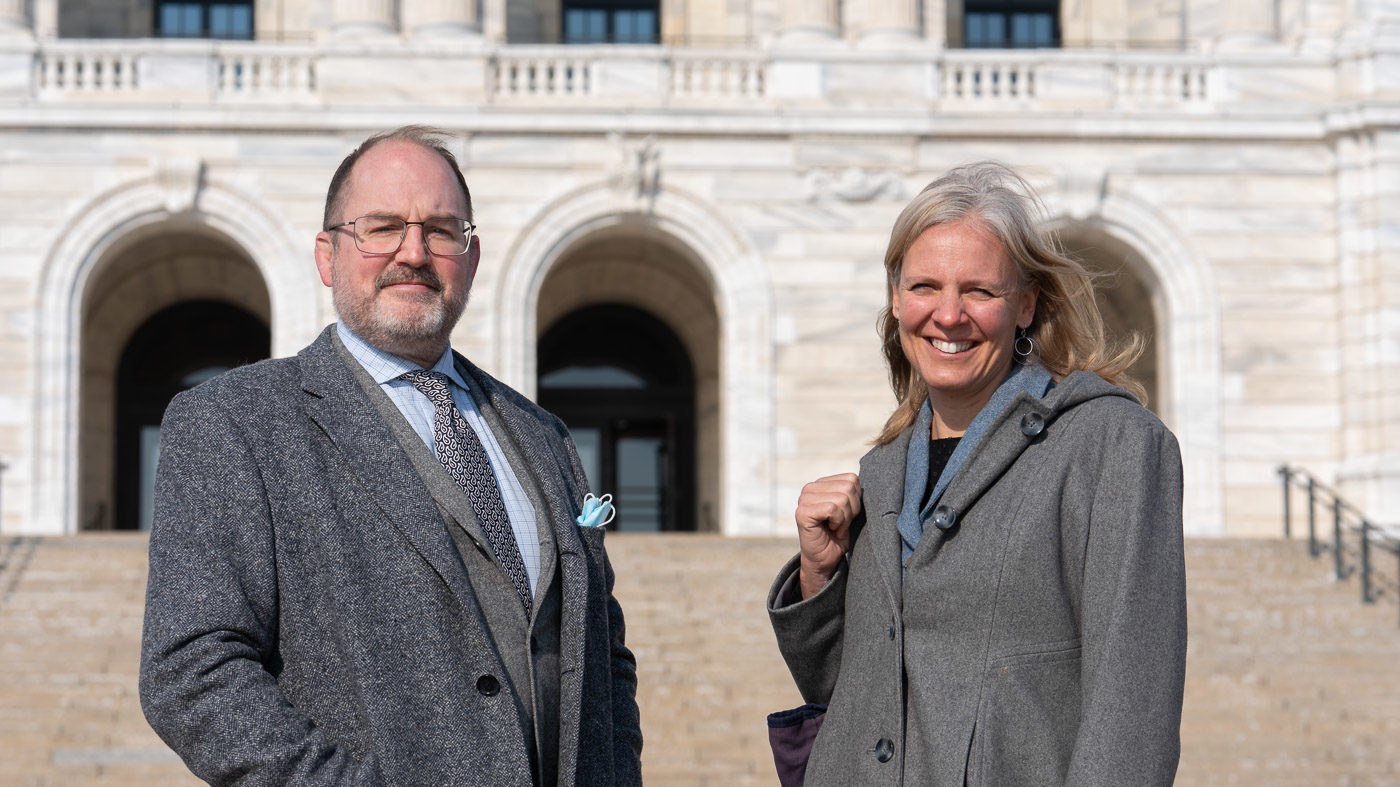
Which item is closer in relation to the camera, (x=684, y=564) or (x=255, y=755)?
(x=255, y=755)

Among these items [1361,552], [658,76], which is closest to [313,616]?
[1361,552]

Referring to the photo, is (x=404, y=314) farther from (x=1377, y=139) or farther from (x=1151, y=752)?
(x=1377, y=139)

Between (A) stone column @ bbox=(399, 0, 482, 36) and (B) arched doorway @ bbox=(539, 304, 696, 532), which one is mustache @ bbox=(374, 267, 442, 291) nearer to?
(A) stone column @ bbox=(399, 0, 482, 36)

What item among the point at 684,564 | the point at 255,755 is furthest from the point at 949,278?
the point at 684,564

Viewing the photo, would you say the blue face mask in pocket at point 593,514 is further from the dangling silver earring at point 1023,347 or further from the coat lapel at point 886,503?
the dangling silver earring at point 1023,347

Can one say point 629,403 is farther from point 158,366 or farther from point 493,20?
point 158,366

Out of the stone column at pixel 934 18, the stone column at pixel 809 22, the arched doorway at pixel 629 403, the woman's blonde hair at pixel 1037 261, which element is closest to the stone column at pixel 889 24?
the stone column at pixel 809 22

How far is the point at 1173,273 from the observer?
2123 cm

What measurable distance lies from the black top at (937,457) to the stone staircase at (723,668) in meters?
7.47

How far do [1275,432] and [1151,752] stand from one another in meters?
19.2

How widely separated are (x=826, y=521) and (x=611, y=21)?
2189 cm

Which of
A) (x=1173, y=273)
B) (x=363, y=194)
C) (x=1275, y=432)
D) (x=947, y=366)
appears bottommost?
(x=947, y=366)

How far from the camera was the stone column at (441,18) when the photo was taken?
21000 millimetres

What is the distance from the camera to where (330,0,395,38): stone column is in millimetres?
20875
